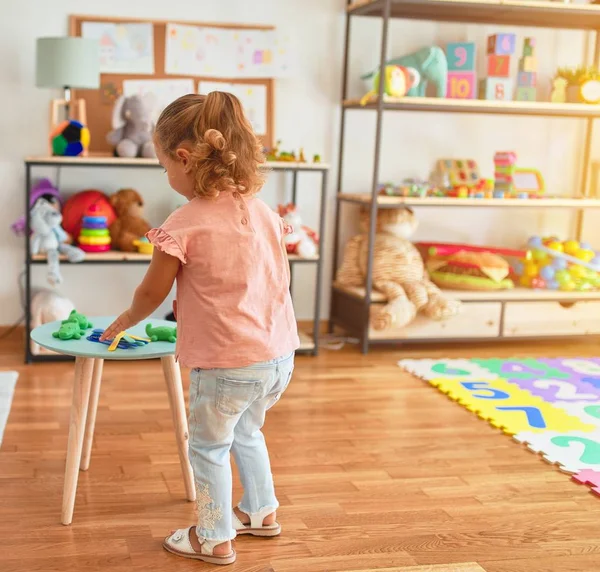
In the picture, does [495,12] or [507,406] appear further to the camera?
[495,12]

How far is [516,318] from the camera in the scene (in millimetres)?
3740

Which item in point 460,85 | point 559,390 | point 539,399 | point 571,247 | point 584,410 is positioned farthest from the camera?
point 571,247

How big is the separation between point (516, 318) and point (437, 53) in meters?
1.16

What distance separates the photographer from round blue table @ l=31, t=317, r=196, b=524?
72.4 inches

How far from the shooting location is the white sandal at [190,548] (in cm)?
176

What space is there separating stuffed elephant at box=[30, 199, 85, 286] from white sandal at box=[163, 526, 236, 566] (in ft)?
5.35

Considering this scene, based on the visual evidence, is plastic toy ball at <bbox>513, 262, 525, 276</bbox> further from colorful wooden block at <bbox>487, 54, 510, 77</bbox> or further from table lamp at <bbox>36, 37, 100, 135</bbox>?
table lamp at <bbox>36, 37, 100, 135</bbox>

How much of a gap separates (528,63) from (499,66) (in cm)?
14

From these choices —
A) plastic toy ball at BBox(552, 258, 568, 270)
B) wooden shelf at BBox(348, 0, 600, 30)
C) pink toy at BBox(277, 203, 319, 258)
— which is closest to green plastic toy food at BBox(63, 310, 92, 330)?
pink toy at BBox(277, 203, 319, 258)

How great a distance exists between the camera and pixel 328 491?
2154 millimetres

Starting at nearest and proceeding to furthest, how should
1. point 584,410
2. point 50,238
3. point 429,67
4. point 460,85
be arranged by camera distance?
point 584,410 → point 50,238 → point 429,67 → point 460,85

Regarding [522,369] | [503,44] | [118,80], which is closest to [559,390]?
[522,369]

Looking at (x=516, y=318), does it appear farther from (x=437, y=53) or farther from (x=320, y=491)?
(x=320, y=491)

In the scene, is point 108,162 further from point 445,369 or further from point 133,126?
point 445,369
